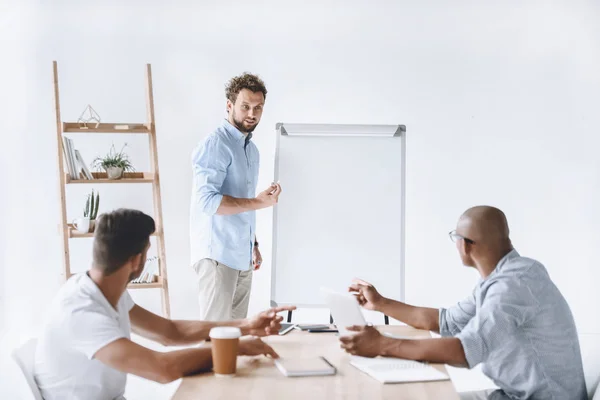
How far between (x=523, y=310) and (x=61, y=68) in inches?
142

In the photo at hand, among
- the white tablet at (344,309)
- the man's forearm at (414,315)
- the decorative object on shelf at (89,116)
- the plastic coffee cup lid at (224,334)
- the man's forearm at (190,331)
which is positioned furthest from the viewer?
the decorative object on shelf at (89,116)

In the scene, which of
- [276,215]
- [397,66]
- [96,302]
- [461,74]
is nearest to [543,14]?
[461,74]

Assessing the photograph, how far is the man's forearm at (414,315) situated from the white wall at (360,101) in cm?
206

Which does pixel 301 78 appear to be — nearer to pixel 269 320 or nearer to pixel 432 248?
pixel 432 248

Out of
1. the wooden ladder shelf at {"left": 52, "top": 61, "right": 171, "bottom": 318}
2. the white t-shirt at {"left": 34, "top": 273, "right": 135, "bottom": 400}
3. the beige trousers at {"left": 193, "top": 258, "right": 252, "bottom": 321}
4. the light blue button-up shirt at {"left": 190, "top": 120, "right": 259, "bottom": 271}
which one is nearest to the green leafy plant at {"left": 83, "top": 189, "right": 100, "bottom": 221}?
the wooden ladder shelf at {"left": 52, "top": 61, "right": 171, "bottom": 318}

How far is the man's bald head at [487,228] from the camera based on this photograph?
199cm

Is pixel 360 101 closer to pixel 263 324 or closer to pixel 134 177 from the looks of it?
pixel 134 177

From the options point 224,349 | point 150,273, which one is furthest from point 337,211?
point 224,349

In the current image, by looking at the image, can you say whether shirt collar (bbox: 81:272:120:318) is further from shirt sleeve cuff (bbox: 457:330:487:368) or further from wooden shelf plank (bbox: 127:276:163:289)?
wooden shelf plank (bbox: 127:276:163:289)

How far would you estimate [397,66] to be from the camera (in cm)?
437

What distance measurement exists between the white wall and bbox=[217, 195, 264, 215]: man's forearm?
4.46 ft

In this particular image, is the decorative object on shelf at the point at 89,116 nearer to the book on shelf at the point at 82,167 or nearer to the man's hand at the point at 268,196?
the book on shelf at the point at 82,167

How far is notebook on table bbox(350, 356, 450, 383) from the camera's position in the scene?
62.4 inches

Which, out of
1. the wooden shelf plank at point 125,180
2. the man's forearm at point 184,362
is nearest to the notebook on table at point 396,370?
the man's forearm at point 184,362
